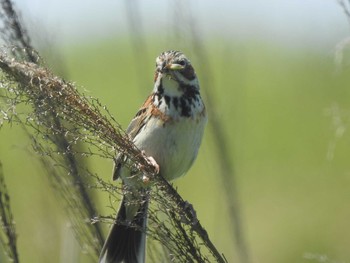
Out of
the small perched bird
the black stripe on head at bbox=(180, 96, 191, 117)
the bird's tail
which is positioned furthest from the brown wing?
the bird's tail

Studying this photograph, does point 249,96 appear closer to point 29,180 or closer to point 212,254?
point 29,180

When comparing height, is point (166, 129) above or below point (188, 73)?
below

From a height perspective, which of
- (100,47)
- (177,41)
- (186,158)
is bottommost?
(186,158)

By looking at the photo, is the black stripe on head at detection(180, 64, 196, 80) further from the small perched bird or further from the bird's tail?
the bird's tail

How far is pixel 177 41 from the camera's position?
5328 mm

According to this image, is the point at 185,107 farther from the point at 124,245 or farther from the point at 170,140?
the point at 124,245

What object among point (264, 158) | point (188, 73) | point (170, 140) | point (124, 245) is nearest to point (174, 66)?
point (188, 73)

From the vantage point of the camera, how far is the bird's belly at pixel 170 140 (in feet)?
15.5

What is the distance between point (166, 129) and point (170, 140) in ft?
0.17

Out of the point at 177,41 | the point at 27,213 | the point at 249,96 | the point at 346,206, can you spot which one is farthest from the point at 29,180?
the point at 177,41

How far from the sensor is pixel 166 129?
472 centimetres

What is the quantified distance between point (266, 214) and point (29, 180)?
266 cm

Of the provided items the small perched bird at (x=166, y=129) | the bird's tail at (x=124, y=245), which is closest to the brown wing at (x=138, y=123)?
the small perched bird at (x=166, y=129)

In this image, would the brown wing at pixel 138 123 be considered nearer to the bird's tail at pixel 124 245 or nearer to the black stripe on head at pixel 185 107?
the black stripe on head at pixel 185 107
